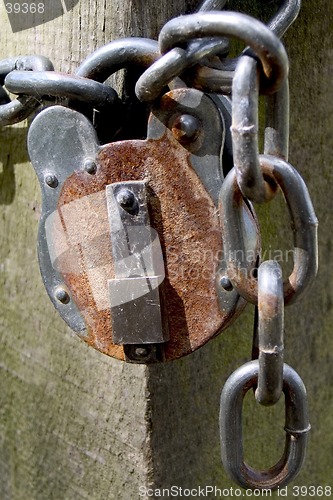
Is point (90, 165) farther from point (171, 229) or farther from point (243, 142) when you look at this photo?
point (243, 142)

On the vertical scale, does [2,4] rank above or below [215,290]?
above

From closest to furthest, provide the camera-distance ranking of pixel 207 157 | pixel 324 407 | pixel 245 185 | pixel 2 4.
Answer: pixel 245 185 → pixel 207 157 → pixel 2 4 → pixel 324 407

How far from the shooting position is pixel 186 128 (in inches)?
22.6

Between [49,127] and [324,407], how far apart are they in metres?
0.60

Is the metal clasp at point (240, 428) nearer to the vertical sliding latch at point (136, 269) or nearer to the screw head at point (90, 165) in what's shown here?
the vertical sliding latch at point (136, 269)

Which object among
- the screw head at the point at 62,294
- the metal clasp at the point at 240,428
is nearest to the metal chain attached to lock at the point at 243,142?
the metal clasp at the point at 240,428

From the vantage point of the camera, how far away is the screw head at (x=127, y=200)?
60cm

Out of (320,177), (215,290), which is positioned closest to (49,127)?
(215,290)

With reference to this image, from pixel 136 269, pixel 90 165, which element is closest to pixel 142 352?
pixel 136 269

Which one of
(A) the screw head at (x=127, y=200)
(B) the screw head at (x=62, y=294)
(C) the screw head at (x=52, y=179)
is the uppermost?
(C) the screw head at (x=52, y=179)

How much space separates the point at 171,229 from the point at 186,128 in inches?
4.0

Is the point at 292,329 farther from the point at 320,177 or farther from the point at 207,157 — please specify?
the point at 207,157

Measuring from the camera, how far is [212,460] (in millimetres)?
807

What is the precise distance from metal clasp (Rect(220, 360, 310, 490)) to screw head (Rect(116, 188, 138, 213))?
0.61ft
